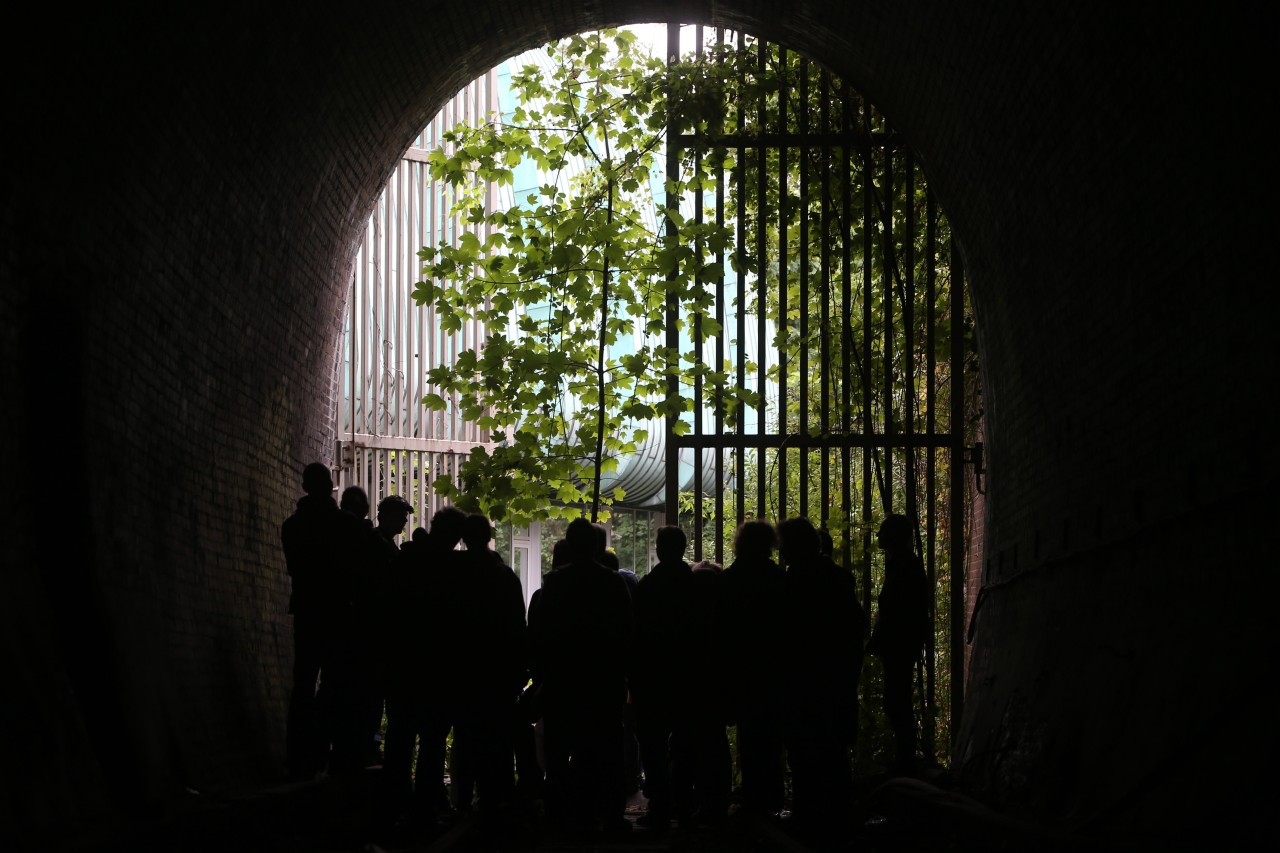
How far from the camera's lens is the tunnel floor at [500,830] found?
5.01 metres

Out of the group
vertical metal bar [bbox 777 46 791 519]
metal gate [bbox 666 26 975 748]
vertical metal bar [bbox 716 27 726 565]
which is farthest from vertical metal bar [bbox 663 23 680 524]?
vertical metal bar [bbox 777 46 791 519]

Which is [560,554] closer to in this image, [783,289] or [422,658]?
[422,658]

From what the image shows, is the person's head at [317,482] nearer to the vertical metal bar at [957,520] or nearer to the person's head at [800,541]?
the person's head at [800,541]

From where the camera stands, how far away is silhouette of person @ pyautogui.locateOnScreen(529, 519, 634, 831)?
22.4 ft

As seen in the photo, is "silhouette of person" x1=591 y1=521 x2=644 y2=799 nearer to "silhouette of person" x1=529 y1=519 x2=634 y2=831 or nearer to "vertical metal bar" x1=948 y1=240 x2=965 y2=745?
"silhouette of person" x1=529 y1=519 x2=634 y2=831

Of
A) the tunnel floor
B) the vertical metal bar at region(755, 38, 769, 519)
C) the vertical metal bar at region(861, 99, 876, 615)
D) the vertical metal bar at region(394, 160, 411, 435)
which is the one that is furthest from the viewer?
the vertical metal bar at region(394, 160, 411, 435)

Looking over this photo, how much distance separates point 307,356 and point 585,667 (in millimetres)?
3340

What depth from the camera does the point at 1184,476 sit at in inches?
215

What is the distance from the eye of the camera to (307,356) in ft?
30.5

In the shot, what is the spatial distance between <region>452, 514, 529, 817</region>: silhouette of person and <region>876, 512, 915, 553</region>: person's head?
6.42 ft

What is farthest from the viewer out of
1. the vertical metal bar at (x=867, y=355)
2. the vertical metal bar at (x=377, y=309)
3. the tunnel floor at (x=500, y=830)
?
the vertical metal bar at (x=377, y=309)

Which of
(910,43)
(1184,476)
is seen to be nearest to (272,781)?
(1184,476)

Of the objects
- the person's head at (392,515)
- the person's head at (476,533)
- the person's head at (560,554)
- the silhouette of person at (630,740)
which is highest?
the person's head at (392,515)

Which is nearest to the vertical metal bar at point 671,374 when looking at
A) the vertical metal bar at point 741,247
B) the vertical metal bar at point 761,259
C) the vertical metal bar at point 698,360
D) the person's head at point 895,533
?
the vertical metal bar at point 698,360
